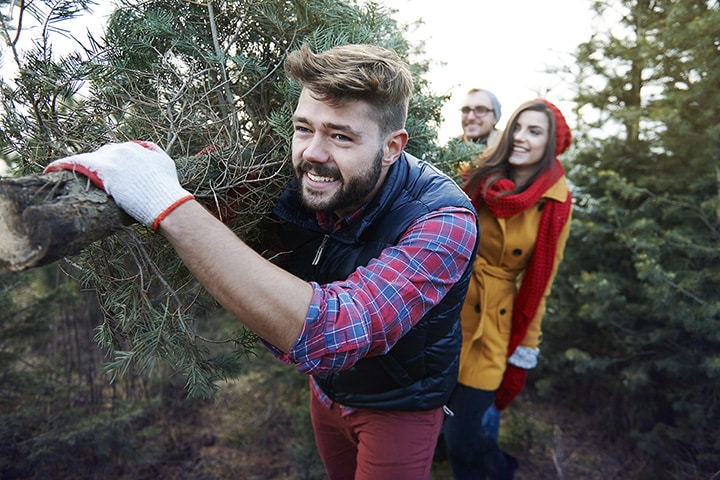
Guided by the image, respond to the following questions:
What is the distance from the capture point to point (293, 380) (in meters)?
4.22

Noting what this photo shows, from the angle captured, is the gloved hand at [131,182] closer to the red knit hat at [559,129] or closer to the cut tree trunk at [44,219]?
the cut tree trunk at [44,219]

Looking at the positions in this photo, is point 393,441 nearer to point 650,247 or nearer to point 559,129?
point 559,129

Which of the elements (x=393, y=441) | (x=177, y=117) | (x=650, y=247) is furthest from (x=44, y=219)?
(x=650, y=247)

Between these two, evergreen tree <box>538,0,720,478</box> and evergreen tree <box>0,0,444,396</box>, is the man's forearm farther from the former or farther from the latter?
evergreen tree <box>538,0,720,478</box>

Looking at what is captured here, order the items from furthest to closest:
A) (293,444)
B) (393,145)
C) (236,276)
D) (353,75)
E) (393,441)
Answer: (293,444), (393,441), (393,145), (353,75), (236,276)

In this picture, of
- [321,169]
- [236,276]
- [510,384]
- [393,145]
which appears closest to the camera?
[236,276]

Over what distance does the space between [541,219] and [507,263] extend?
0.36 metres

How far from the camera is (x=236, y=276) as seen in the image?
1289 mm

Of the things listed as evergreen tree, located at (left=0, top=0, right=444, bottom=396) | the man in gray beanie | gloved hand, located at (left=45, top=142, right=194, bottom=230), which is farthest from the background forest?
the man in gray beanie

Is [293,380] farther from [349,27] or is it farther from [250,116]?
[349,27]

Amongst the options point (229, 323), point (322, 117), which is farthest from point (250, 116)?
point (229, 323)

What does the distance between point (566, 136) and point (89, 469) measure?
414cm

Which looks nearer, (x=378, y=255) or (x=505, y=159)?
(x=378, y=255)

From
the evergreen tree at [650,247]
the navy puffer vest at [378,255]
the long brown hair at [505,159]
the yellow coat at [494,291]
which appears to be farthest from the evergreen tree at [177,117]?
the evergreen tree at [650,247]
